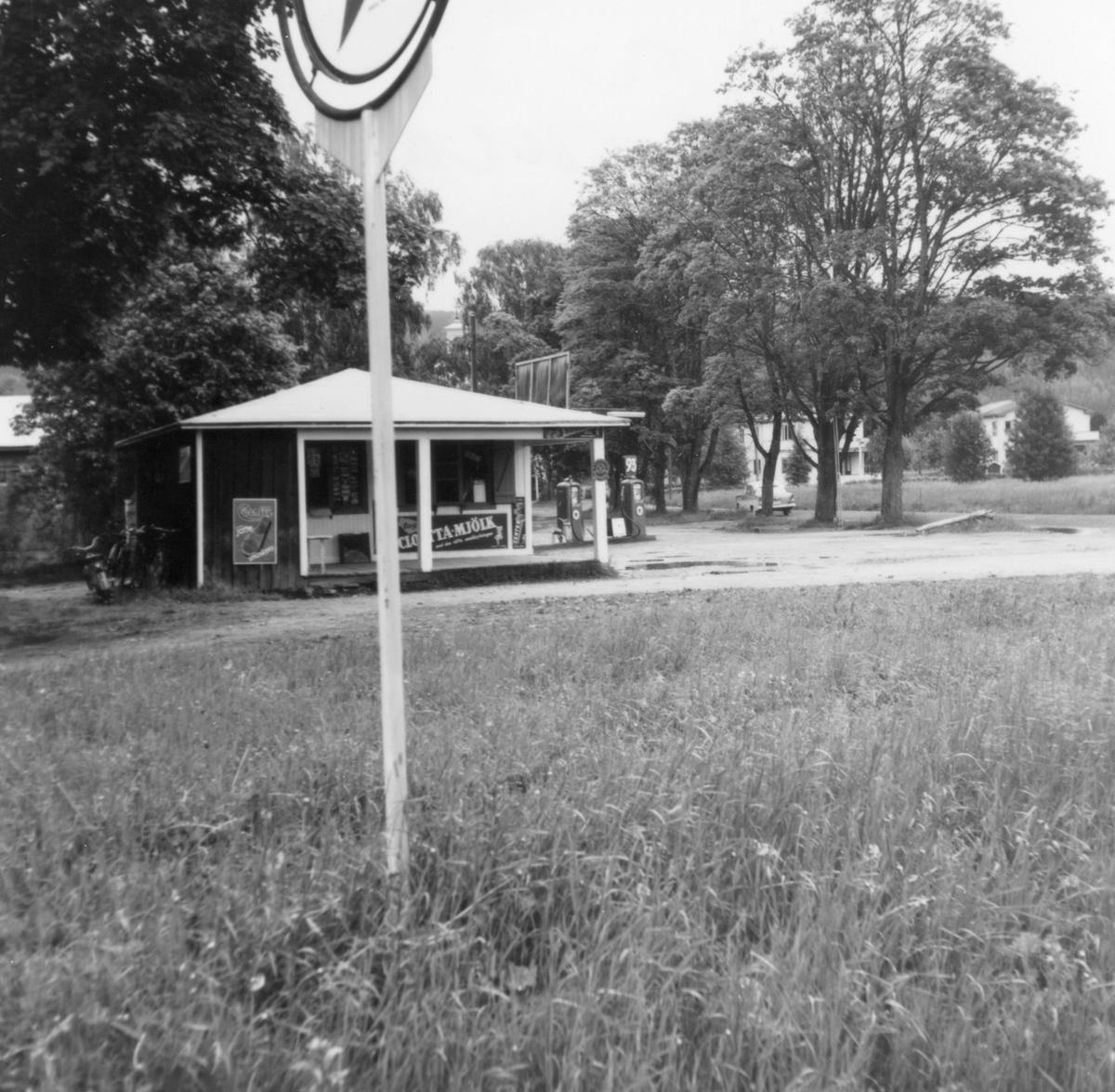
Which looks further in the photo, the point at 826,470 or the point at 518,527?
the point at 826,470

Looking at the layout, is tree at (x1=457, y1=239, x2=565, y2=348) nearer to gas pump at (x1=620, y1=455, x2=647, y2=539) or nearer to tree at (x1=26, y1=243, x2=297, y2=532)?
gas pump at (x1=620, y1=455, x2=647, y2=539)

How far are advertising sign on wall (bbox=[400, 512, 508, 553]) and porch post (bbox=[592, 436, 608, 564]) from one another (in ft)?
6.33

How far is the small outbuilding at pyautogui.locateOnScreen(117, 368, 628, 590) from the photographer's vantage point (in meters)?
18.2

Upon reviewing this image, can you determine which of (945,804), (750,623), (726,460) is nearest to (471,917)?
(945,804)

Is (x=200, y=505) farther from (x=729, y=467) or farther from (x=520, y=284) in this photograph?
(x=729, y=467)

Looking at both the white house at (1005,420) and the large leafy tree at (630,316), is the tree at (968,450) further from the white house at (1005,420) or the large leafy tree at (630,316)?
the white house at (1005,420)

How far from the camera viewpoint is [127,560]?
722 inches

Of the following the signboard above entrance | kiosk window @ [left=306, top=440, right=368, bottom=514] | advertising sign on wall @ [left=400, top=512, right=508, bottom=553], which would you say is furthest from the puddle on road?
kiosk window @ [left=306, top=440, right=368, bottom=514]

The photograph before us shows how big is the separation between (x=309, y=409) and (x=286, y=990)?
16.9 metres

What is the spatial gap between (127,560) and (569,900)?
16535mm

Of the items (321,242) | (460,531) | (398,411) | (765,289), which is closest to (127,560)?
(398,411)

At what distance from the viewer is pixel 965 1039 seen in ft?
8.92

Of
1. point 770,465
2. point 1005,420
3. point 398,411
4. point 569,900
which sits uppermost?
point 1005,420

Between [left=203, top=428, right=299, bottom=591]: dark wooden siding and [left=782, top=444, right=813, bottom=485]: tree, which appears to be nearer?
[left=203, top=428, right=299, bottom=591]: dark wooden siding
